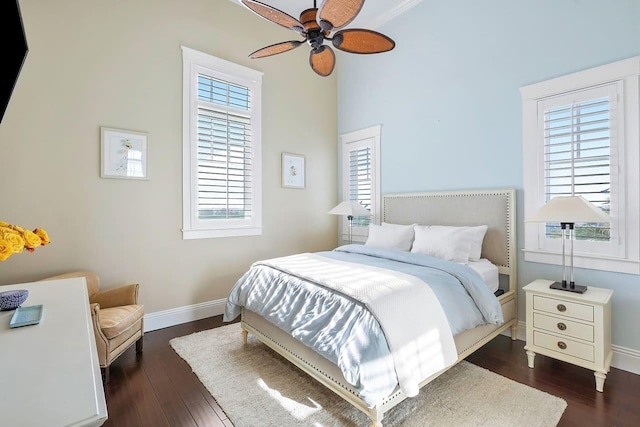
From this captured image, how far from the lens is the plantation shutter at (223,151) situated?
3.55m

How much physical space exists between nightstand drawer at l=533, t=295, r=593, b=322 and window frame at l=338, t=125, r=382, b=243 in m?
2.20

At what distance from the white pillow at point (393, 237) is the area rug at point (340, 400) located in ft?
4.25

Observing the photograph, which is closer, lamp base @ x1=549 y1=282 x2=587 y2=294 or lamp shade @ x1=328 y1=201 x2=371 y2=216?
lamp base @ x1=549 y1=282 x2=587 y2=294

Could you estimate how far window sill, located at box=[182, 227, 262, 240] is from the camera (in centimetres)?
342

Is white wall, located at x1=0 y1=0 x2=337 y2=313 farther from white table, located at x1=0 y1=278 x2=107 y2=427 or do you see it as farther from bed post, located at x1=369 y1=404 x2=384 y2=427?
bed post, located at x1=369 y1=404 x2=384 y2=427

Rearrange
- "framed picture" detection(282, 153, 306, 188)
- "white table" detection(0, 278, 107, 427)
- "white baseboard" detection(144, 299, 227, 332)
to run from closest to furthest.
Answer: "white table" detection(0, 278, 107, 427) < "white baseboard" detection(144, 299, 227, 332) < "framed picture" detection(282, 153, 306, 188)

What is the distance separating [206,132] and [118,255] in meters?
1.58

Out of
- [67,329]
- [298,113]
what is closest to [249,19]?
[298,113]

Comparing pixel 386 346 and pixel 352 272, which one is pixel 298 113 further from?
Result: pixel 386 346

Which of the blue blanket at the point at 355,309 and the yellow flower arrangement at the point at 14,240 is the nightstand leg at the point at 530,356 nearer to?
the blue blanket at the point at 355,309

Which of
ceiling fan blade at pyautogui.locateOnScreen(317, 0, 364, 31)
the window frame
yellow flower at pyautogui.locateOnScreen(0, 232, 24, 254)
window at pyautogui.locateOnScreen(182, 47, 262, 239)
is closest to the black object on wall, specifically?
yellow flower at pyautogui.locateOnScreen(0, 232, 24, 254)

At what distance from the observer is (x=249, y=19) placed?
12.8 feet

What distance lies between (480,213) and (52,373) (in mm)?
3358

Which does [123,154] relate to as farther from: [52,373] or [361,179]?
[361,179]
